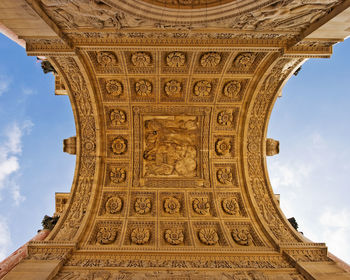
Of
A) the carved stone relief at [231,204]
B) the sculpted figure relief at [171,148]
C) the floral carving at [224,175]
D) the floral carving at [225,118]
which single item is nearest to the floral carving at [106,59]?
the sculpted figure relief at [171,148]

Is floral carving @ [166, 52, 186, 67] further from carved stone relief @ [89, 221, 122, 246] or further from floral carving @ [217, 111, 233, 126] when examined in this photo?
carved stone relief @ [89, 221, 122, 246]

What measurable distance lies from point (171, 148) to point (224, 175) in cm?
360

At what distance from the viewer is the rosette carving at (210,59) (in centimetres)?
995

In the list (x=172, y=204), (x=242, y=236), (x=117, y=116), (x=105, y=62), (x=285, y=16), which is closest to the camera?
(x=285, y=16)

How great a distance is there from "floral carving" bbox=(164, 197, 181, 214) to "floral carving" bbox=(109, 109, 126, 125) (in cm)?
539

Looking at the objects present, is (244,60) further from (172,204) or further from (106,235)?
(106,235)

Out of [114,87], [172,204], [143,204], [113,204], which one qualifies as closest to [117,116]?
[114,87]

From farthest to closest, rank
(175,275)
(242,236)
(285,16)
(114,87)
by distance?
(114,87), (242,236), (175,275), (285,16)

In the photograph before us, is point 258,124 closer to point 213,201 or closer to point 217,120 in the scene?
point 217,120

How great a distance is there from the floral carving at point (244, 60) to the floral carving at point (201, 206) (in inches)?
301

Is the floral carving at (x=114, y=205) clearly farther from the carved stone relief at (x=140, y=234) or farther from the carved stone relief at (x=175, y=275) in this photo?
the carved stone relief at (x=175, y=275)

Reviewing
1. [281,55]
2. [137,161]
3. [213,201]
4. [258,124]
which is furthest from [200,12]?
[213,201]

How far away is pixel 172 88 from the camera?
11273 mm

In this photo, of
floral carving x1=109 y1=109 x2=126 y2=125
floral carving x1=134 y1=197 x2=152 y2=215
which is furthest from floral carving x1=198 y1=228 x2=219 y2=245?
floral carving x1=109 y1=109 x2=126 y2=125
